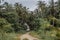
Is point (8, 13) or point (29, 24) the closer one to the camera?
point (8, 13)

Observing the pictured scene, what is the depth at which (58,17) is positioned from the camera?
1091 inches

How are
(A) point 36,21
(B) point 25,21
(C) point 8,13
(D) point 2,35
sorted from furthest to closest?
(B) point 25,21 < (A) point 36,21 < (C) point 8,13 < (D) point 2,35

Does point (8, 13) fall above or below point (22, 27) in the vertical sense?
above

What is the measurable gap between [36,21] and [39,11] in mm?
3096

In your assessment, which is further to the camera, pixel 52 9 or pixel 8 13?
pixel 52 9

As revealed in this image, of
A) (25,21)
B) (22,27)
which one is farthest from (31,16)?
(22,27)

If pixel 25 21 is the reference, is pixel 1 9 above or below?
above

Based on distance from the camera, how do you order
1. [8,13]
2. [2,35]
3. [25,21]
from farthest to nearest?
[25,21]
[8,13]
[2,35]

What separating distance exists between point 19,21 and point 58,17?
5.72m

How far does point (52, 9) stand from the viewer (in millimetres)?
27812

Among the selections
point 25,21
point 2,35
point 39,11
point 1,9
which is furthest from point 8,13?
point 2,35

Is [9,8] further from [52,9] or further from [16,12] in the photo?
[52,9]

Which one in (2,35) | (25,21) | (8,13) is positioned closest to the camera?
(2,35)

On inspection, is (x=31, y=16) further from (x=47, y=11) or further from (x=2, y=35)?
(x=2, y=35)
